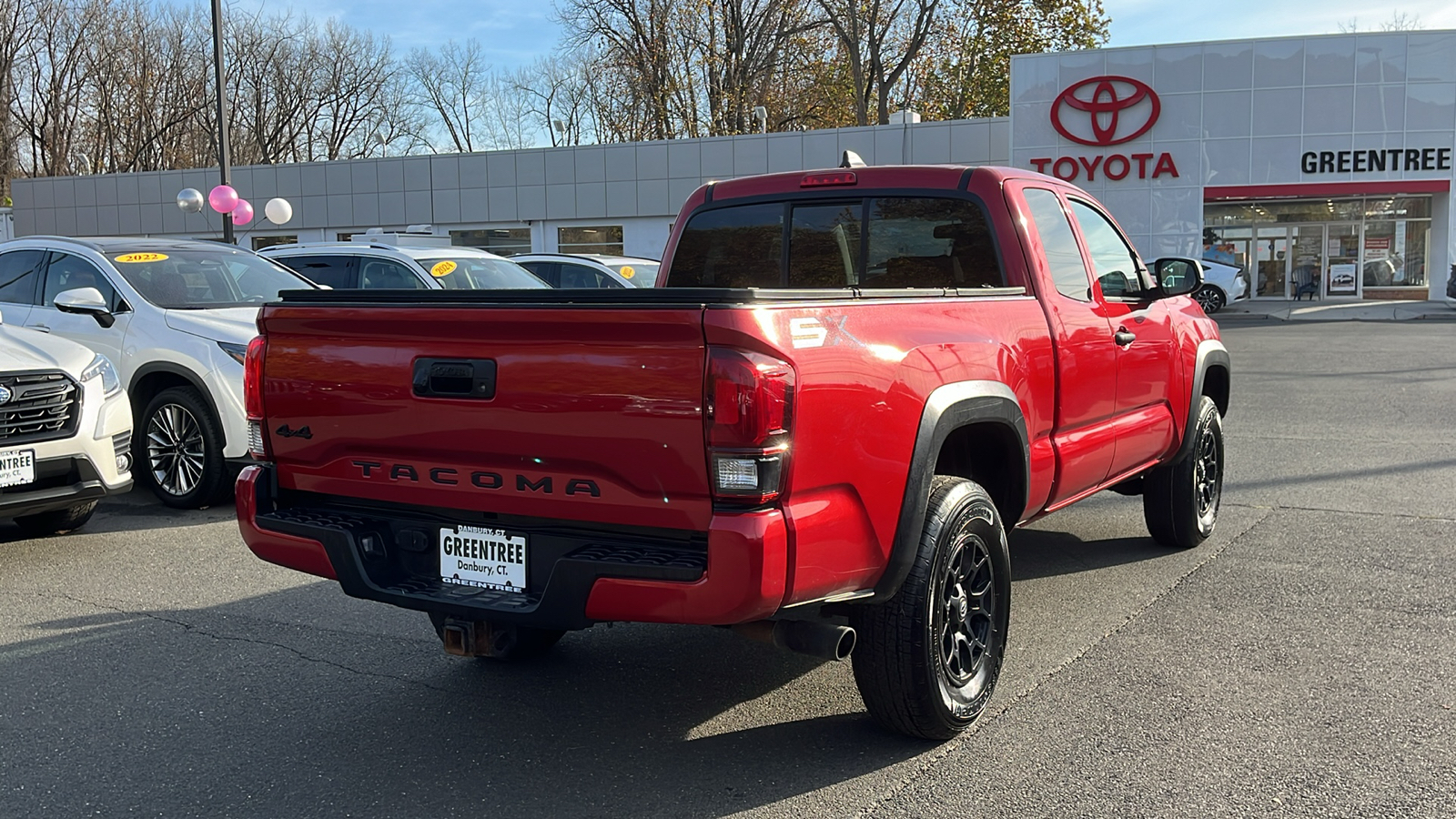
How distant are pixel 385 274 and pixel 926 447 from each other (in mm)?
8404

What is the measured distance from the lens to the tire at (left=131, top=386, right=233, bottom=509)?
7.51m

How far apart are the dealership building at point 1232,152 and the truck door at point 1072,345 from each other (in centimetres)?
2739

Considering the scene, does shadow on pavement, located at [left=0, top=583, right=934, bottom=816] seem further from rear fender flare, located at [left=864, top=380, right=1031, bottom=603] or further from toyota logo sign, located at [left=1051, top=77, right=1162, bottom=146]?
toyota logo sign, located at [left=1051, top=77, right=1162, bottom=146]

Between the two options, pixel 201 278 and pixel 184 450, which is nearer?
pixel 184 450

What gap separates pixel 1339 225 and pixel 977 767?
1322 inches

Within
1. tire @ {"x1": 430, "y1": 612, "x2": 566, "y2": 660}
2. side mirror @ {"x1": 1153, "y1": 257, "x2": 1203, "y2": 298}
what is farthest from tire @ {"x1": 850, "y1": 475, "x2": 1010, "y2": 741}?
side mirror @ {"x1": 1153, "y1": 257, "x2": 1203, "y2": 298}

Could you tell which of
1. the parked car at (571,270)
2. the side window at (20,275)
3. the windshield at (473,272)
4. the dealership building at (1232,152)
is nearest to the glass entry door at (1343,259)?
the dealership building at (1232,152)

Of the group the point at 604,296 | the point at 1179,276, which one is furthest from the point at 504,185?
the point at 604,296

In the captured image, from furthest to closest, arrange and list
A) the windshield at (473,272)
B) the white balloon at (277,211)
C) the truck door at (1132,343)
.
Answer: the white balloon at (277,211) → the windshield at (473,272) → the truck door at (1132,343)

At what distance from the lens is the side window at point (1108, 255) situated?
5.39 m

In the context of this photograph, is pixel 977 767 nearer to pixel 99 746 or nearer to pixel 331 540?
pixel 331 540

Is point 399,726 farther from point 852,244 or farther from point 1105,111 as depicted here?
point 1105,111

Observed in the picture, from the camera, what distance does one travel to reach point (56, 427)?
6.39 m

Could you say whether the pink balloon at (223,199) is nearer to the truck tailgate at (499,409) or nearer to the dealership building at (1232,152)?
the dealership building at (1232,152)
